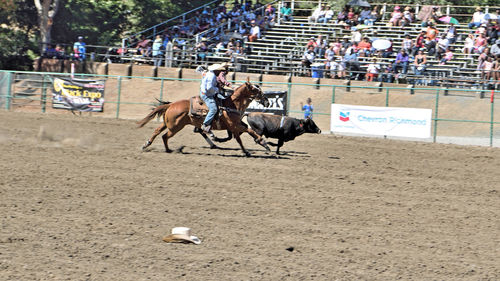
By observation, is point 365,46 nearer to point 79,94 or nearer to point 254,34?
point 254,34

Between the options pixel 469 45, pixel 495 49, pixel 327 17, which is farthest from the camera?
pixel 327 17

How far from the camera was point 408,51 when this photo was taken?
28844 mm

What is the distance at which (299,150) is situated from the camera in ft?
59.9

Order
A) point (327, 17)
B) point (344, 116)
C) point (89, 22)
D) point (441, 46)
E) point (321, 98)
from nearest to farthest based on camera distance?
point (344, 116), point (321, 98), point (441, 46), point (327, 17), point (89, 22)

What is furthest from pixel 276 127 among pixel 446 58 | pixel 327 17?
pixel 327 17

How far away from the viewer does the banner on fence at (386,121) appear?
22.9m

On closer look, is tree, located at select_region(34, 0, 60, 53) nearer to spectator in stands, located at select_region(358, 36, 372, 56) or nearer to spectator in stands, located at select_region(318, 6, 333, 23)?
spectator in stands, located at select_region(318, 6, 333, 23)

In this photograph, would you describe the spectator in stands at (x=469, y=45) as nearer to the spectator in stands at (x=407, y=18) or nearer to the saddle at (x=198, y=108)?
the spectator in stands at (x=407, y=18)

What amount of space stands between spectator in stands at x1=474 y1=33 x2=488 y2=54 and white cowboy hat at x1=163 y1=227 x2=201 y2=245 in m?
23.1

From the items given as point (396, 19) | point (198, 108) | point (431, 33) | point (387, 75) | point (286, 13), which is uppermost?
point (286, 13)

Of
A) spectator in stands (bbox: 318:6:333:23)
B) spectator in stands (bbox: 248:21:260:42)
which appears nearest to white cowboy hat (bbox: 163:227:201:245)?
spectator in stands (bbox: 248:21:260:42)

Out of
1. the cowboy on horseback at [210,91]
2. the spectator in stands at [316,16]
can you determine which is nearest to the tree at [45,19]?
the spectator in stands at [316,16]

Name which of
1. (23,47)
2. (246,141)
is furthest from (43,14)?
(246,141)

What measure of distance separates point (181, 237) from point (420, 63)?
22398mm
